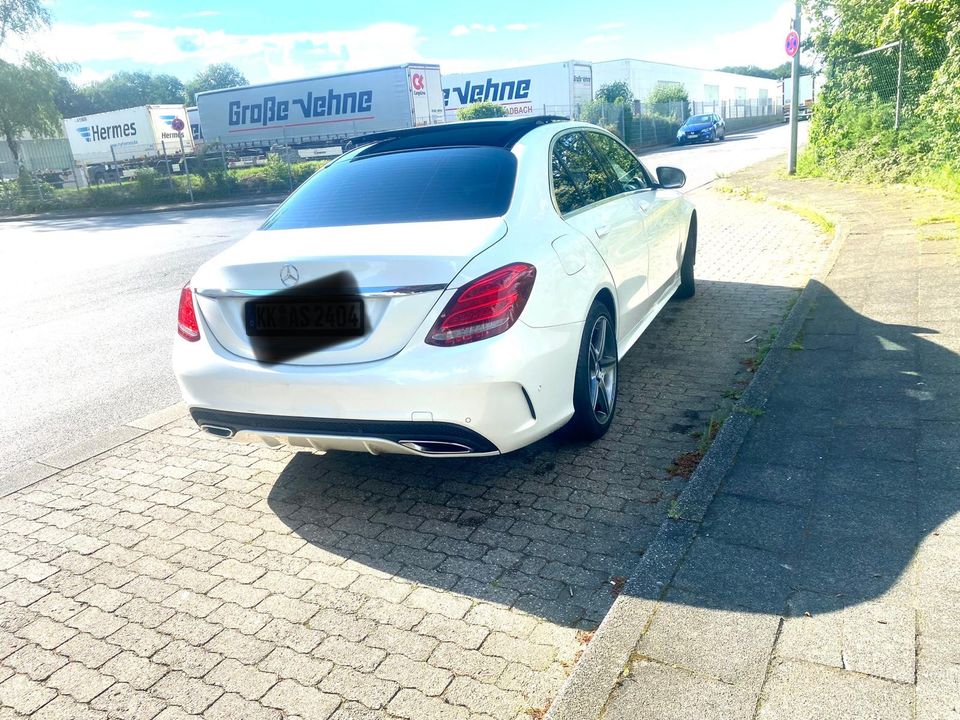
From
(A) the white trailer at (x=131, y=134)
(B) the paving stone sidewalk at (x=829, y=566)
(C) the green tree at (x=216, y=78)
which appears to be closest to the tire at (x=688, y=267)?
(B) the paving stone sidewalk at (x=829, y=566)

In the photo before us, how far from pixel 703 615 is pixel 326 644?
52.4 inches

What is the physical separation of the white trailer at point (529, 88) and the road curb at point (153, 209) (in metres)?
17.9

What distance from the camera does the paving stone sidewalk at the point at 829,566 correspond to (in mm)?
2273

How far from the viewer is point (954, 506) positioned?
315 centimetres

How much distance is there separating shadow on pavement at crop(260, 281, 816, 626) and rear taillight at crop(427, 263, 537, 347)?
0.90 metres

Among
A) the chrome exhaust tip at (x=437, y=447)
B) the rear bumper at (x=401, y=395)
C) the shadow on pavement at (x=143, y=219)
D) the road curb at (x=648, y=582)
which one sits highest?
the rear bumper at (x=401, y=395)

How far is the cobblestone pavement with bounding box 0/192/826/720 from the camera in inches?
101

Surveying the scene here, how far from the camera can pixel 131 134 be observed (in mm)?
44469

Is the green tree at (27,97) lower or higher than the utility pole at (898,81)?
higher

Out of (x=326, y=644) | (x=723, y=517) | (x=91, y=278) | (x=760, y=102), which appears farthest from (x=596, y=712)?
(x=760, y=102)

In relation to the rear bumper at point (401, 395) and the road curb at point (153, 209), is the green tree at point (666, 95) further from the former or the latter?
the rear bumper at point (401, 395)

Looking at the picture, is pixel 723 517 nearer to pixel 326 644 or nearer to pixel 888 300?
pixel 326 644

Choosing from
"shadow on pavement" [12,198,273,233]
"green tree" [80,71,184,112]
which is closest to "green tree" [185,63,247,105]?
"green tree" [80,71,184,112]

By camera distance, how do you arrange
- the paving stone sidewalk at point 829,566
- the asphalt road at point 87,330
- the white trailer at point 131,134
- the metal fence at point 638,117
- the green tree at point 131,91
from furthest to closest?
the green tree at point 131,91
the white trailer at point 131,134
the metal fence at point 638,117
the asphalt road at point 87,330
the paving stone sidewalk at point 829,566
